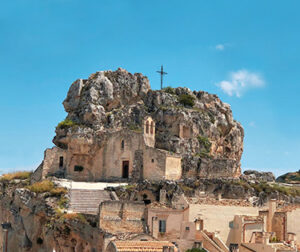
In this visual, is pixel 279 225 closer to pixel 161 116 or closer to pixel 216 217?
pixel 216 217

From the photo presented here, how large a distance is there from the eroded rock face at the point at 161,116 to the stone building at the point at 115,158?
1.06 m

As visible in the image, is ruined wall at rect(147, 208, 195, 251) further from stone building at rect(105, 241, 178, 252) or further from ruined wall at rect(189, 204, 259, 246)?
stone building at rect(105, 241, 178, 252)

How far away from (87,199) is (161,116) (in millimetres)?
18774

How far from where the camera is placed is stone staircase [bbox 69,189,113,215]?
4117 cm

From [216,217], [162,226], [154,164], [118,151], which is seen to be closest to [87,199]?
[162,226]

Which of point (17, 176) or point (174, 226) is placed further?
point (17, 176)

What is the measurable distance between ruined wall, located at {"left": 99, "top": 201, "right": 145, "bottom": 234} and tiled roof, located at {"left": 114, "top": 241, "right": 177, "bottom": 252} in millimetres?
3514

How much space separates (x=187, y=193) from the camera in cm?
4553

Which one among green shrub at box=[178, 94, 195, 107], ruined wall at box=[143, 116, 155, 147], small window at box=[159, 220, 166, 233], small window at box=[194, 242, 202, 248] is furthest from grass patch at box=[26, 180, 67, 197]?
green shrub at box=[178, 94, 195, 107]

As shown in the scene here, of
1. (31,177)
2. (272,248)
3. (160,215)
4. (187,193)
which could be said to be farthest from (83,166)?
(272,248)

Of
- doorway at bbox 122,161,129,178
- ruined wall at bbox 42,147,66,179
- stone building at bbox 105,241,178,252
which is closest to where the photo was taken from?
stone building at bbox 105,241,178,252

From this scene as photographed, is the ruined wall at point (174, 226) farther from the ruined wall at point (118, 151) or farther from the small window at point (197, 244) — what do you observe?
the ruined wall at point (118, 151)

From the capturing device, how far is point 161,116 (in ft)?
195

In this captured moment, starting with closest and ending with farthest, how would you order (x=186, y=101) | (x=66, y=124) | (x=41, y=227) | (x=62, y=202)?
1. (x=62, y=202)
2. (x=41, y=227)
3. (x=66, y=124)
4. (x=186, y=101)
